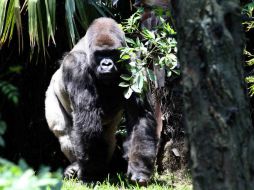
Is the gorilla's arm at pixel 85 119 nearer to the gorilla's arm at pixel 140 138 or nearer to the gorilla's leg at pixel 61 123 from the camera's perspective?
the gorilla's arm at pixel 140 138

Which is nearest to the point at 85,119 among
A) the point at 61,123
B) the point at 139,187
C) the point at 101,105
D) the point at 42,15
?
the point at 101,105

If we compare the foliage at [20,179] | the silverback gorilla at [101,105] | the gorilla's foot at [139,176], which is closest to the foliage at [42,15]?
the silverback gorilla at [101,105]

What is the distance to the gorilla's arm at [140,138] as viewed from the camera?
4.78m

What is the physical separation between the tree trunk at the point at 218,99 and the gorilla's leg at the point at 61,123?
4.03 metres

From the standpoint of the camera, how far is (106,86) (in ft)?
16.9

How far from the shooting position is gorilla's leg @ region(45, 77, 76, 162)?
5840 millimetres

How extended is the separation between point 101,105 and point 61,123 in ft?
3.16

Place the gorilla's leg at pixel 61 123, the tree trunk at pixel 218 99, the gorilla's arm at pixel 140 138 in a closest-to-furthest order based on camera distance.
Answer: the tree trunk at pixel 218 99 < the gorilla's arm at pixel 140 138 < the gorilla's leg at pixel 61 123

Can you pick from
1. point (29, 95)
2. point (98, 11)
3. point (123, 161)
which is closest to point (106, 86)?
point (123, 161)

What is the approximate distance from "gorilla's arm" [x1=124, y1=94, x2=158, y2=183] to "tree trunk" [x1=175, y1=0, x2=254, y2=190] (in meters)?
2.86

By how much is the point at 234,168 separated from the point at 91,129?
10.4 ft

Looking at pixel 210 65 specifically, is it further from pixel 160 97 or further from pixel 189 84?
pixel 160 97

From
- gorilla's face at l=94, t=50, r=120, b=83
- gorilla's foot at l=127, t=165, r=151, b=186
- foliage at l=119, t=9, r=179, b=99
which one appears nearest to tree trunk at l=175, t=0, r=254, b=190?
foliage at l=119, t=9, r=179, b=99

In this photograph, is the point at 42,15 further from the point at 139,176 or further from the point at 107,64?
the point at 139,176
